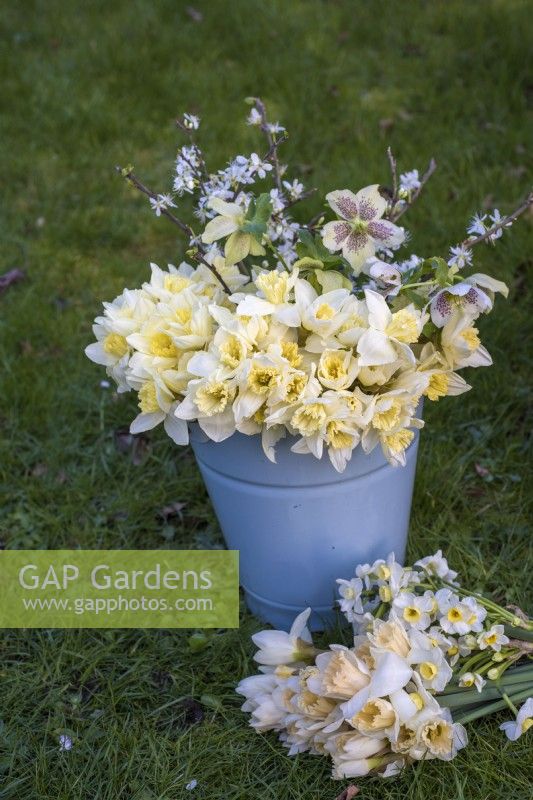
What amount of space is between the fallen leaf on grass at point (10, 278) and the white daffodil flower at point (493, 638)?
205 cm

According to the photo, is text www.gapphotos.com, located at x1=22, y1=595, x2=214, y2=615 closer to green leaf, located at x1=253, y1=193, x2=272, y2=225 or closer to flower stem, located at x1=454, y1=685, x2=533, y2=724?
flower stem, located at x1=454, y1=685, x2=533, y2=724

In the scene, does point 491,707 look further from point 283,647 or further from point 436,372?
point 436,372

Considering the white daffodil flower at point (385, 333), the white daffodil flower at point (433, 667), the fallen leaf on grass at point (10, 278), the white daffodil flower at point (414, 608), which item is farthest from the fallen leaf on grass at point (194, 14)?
the white daffodil flower at point (433, 667)

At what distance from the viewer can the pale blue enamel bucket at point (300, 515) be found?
1.58 meters

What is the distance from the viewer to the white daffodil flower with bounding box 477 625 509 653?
1.54 metres

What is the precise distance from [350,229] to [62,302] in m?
1.60

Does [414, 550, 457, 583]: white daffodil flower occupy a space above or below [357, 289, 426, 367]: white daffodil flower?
below

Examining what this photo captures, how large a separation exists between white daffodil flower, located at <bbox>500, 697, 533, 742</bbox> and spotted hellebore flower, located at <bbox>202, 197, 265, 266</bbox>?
908 millimetres

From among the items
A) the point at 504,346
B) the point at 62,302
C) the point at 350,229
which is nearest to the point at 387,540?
the point at 350,229

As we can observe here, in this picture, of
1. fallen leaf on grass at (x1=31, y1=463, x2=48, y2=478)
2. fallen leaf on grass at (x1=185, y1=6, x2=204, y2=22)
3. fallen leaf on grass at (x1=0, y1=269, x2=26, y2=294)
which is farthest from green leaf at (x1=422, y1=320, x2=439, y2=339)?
fallen leaf on grass at (x1=185, y1=6, x2=204, y2=22)

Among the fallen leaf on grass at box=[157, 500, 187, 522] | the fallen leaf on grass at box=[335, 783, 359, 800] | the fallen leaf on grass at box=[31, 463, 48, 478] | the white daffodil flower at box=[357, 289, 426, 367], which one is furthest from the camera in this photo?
the fallen leaf on grass at box=[31, 463, 48, 478]

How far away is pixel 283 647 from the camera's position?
1.64 m

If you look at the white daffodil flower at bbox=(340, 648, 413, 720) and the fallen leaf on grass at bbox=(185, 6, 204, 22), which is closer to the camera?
the white daffodil flower at bbox=(340, 648, 413, 720)

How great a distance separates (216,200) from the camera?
4.99ft
